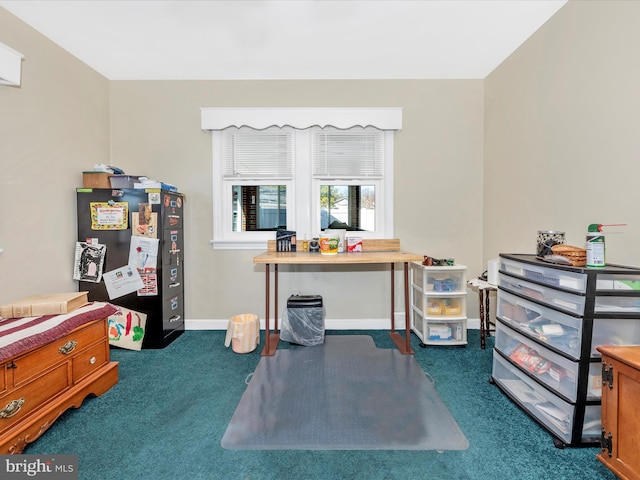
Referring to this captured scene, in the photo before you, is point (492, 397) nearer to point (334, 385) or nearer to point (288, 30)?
point (334, 385)

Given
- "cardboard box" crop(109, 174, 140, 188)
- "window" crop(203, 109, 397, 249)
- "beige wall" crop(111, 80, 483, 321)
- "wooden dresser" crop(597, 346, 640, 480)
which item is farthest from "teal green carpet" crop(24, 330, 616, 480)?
"cardboard box" crop(109, 174, 140, 188)

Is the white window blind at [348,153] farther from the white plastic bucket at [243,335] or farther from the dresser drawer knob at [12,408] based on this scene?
the dresser drawer knob at [12,408]

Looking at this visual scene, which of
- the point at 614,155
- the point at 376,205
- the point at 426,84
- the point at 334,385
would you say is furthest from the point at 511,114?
the point at 334,385

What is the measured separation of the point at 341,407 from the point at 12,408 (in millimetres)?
1781

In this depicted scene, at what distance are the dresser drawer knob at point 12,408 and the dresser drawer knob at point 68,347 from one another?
301 millimetres

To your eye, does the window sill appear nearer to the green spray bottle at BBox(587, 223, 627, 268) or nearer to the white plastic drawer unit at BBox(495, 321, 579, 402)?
the white plastic drawer unit at BBox(495, 321, 579, 402)

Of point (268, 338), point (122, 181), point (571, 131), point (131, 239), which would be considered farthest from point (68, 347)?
point (571, 131)

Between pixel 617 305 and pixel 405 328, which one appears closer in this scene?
pixel 617 305

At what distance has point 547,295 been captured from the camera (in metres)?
1.79

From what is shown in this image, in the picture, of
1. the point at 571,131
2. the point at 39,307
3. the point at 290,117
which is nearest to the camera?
the point at 39,307

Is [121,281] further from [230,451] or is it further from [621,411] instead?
[621,411]

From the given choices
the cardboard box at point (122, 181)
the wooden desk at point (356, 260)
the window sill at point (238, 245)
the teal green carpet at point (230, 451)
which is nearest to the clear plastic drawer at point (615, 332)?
the teal green carpet at point (230, 451)

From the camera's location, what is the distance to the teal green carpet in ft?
4.78

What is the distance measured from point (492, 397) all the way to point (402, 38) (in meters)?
2.96
